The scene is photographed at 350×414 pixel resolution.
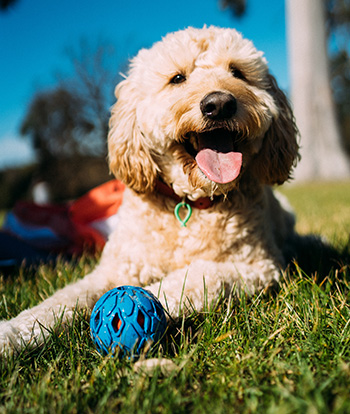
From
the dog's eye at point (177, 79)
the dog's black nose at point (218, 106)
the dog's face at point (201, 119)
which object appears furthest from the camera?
the dog's eye at point (177, 79)

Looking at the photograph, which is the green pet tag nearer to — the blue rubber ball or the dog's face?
the dog's face

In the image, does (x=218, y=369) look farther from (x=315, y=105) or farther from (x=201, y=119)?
(x=315, y=105)

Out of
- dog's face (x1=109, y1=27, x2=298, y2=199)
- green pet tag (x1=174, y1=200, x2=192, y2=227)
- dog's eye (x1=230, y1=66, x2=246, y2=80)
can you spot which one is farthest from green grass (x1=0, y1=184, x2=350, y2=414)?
dog's eye (x1=230, y1=66, x2=246, y2=80)

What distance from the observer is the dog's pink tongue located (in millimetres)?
2246

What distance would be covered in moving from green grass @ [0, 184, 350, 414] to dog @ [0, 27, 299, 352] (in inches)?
12.7

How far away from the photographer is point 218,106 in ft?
7.11

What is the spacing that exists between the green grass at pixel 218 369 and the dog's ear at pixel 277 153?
0.86 m

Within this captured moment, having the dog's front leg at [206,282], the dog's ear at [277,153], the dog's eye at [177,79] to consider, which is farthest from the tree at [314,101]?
the dog's front leg at [206,282]

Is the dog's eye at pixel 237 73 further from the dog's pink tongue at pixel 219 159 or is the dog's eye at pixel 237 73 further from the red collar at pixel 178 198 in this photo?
the red collar at pixel 178 198

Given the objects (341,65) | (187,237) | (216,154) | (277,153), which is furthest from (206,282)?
(341,65)

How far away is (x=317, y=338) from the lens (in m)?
1.64

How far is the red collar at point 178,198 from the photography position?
8.26 feet

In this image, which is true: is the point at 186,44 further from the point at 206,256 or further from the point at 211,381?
the point at 211,381

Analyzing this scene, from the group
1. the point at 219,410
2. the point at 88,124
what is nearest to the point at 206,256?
the point at 219,410
